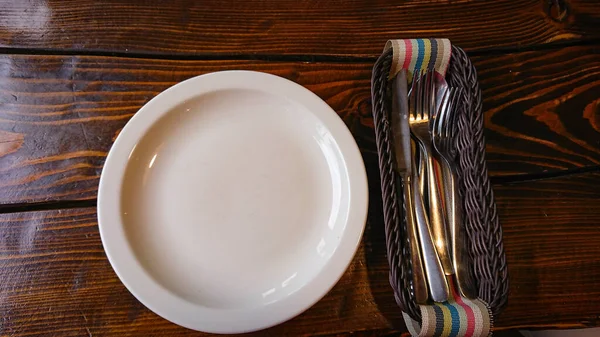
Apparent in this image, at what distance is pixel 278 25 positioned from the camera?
2.45 ft

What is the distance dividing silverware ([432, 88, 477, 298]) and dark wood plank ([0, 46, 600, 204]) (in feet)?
0.35

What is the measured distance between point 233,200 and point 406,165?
27 centimetres

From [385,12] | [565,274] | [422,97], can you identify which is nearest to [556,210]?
[565,274]

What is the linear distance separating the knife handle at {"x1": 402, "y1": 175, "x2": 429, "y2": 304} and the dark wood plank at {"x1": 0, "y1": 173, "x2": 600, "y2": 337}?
6 cm

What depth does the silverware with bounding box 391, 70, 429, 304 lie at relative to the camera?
60 centimetres

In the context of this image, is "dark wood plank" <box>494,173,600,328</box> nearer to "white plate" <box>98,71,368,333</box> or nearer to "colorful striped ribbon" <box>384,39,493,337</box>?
"colorful striped ribbon" <box>384,39,493,337</box>

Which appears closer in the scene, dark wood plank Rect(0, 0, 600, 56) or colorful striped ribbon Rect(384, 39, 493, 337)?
colorful striped ribbon Rect(384, 39, 493, 337)

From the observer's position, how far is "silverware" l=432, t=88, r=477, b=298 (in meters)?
0.61

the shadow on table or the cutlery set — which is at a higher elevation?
the cutlery set

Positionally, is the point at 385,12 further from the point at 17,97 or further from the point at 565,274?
the point at 17,97

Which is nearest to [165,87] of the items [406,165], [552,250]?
[406,165]

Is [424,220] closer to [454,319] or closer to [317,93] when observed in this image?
[454,319]

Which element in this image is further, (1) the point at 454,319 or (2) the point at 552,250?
(2) the point at 552,250

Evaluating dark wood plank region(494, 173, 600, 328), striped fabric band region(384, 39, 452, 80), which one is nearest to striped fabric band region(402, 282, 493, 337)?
dark wood plank region(494, 173, 600, 328)
